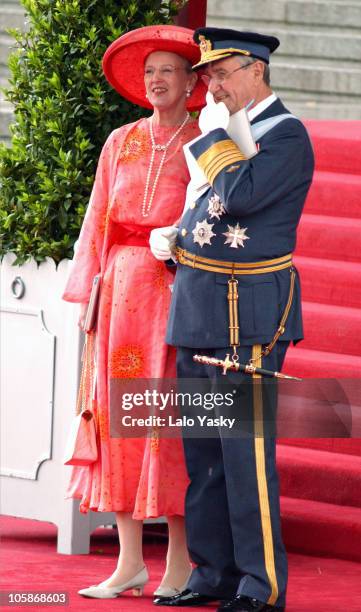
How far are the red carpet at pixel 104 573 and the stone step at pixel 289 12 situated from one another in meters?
5.92

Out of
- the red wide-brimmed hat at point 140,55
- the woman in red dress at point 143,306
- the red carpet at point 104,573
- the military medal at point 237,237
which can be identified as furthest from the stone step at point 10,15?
the military medal at point 237,237

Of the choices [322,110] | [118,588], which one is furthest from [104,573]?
[322,110]

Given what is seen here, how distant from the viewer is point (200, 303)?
4.23 meters

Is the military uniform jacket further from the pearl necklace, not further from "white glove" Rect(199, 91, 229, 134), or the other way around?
the pearl necklace

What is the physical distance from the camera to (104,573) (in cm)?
488

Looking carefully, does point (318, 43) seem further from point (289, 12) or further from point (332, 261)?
point (332, 261)

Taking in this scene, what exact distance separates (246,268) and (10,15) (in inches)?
274

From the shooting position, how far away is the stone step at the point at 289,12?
10.8 m

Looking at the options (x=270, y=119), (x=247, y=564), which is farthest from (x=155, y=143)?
(x=247, y=564)

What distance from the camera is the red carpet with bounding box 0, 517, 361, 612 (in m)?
4.43

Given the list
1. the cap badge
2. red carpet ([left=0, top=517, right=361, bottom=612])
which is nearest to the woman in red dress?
red carpet ([left=0, top=517, right=361, bottom=612])

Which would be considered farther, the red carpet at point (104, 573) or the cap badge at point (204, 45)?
the red carpet at point (104, 573)

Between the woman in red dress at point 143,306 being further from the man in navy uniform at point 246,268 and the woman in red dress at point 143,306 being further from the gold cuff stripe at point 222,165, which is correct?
the gold cuff stripe at point 222,165

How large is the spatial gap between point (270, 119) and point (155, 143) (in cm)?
51
